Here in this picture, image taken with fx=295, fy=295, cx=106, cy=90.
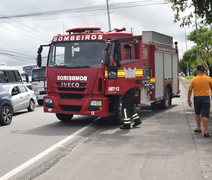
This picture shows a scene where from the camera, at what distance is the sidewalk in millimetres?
4664

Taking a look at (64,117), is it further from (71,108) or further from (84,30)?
(84,30)

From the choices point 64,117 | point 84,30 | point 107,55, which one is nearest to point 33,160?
point 107,55

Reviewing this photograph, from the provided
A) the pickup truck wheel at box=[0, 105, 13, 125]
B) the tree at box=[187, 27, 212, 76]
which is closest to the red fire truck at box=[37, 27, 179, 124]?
the pickup truck wheel at box=[0, 105, 13, 125]

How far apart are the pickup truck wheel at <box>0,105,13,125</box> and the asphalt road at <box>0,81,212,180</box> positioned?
1063mm

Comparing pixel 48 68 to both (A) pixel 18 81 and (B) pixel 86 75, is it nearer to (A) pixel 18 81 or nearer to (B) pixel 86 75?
(B) pixel 86 75

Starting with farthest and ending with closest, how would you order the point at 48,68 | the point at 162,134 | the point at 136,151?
the point at 48,68, the point at 162,134, the point at 136,151

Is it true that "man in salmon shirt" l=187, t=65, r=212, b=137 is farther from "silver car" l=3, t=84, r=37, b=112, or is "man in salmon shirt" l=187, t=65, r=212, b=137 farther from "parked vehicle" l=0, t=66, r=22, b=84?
"parked vehicle" l=0, t=66, r=22, b=84

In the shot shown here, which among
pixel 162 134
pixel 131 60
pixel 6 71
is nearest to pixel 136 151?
pixel 162 134

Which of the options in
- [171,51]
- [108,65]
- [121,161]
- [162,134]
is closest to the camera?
[121,161]

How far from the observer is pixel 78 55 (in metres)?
8.92

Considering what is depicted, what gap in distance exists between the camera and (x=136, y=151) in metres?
6.06

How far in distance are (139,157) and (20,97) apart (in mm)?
9899

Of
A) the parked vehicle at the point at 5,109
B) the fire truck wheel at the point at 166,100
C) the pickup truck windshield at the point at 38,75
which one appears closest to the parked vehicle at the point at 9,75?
the pickup truck windshield at the point at 38,75

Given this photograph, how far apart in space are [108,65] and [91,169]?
4116 mm
